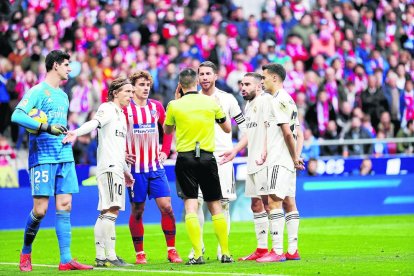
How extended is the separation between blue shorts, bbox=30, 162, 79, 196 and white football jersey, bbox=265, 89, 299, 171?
2536 mm

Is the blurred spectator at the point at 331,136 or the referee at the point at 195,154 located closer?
the referee at the point at 195,154

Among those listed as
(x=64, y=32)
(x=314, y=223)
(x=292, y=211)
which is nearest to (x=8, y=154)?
(x=64, y=32)

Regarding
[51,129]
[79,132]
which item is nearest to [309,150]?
[79,132]

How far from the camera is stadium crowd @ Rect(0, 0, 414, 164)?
23.3m

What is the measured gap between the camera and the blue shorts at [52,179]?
12359 mm

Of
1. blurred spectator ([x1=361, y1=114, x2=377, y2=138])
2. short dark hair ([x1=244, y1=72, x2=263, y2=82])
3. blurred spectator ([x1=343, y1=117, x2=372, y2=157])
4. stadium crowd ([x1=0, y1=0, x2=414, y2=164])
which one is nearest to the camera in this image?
short dark hair ([x1=244, y1=72, x2=263, y2=82])

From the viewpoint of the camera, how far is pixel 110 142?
13109 mm

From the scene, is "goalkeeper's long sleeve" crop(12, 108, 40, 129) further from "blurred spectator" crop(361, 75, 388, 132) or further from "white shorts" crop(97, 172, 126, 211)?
"blurred spectator" crop(361, 75, 388, 132)

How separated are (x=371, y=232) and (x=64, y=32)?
9.47 meters

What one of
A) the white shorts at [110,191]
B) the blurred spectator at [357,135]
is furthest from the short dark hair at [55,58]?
the blurred spectator at [357,135]

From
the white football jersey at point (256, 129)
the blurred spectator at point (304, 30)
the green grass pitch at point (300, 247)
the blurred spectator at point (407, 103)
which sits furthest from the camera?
the blurred spectator at point (304, 30)

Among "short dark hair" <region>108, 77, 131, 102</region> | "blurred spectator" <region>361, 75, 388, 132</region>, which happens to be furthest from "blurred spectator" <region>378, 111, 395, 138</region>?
"short dark hair" <region>108, 77, 131, 102</region>

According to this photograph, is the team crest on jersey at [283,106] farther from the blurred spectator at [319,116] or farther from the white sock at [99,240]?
the blurred spectator at [319,116]

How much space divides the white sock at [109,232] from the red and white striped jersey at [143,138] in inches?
34.7
